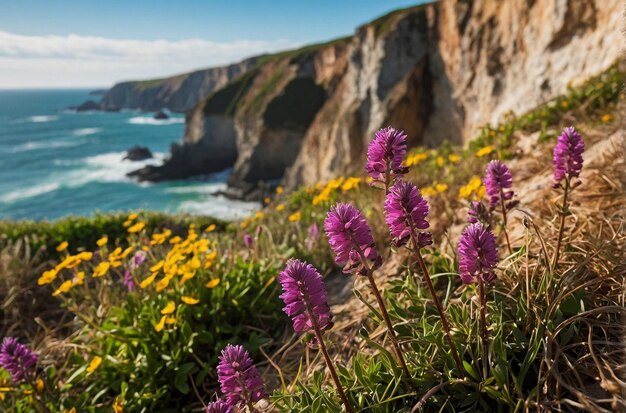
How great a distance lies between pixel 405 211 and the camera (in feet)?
5.49

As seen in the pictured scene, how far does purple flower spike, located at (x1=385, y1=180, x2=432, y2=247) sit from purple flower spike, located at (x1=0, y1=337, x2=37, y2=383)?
2497 millimetres

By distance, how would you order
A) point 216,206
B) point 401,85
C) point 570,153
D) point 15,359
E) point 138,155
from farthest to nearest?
point 138,155
point 216,206
point 401,85
point 15,359
point 570,153

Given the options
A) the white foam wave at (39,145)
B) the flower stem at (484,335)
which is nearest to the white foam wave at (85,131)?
the white foam wave at (39,145)

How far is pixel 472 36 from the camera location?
94.9 feet

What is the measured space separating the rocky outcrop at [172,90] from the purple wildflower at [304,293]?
118 meters

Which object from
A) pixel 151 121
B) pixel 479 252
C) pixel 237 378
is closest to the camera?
pixel 479 252

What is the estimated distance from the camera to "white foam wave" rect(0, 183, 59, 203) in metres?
55.1

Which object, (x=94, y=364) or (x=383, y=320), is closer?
(x=383, y=320)


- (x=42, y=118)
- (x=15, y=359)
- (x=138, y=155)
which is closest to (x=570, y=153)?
(x=15, y=359)

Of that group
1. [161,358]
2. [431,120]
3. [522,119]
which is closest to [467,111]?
[431,120]

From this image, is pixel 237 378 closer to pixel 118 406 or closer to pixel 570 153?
pixel 118 406

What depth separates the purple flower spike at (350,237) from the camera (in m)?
1.65

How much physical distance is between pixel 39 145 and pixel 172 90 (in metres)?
59.0

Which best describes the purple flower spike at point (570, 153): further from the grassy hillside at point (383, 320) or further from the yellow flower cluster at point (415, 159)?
the yellow flower cluster at point (415, 159)
